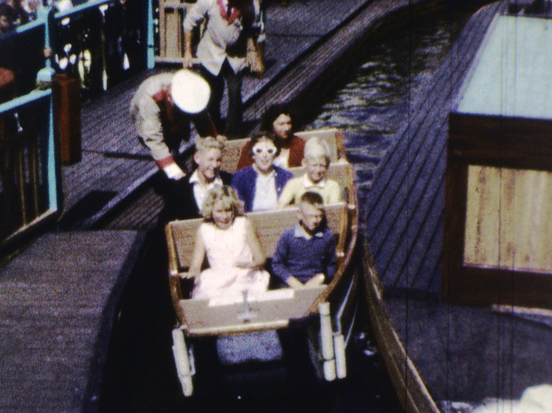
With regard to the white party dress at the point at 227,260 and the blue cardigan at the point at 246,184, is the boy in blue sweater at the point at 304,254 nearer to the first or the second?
the white party dress at the point at 227,260

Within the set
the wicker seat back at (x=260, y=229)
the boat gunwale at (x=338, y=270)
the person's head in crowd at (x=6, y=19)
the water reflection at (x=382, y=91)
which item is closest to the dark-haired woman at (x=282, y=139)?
the boat gunwale at (x=338, y=270)

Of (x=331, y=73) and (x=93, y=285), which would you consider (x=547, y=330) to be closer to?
(x=93, y=285)

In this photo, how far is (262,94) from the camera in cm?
875

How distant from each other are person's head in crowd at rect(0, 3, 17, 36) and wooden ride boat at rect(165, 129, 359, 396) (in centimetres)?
265

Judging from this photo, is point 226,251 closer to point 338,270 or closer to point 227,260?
point 227,260

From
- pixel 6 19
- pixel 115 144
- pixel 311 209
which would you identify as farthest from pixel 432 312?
pixel 6 19

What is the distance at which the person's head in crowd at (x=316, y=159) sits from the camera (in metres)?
4.62

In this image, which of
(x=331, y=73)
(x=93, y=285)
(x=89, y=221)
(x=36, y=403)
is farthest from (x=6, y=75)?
(x=331, y=73)

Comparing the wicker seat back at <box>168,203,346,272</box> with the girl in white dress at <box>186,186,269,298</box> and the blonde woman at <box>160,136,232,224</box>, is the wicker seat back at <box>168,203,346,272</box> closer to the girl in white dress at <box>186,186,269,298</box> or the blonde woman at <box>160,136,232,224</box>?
the girl in white dress at <box>186,186,269,298</box>

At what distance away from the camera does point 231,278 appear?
13.8 feet

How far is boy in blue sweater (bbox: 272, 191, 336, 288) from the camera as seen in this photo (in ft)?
14.0

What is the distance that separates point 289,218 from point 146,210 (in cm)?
Result: 168

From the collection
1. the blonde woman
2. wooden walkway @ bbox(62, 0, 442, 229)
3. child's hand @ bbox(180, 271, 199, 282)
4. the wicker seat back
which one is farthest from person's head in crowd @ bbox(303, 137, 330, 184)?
wooden walkway @ bbox(62, 0, 442, 229)

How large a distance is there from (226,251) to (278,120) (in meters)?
1.34
